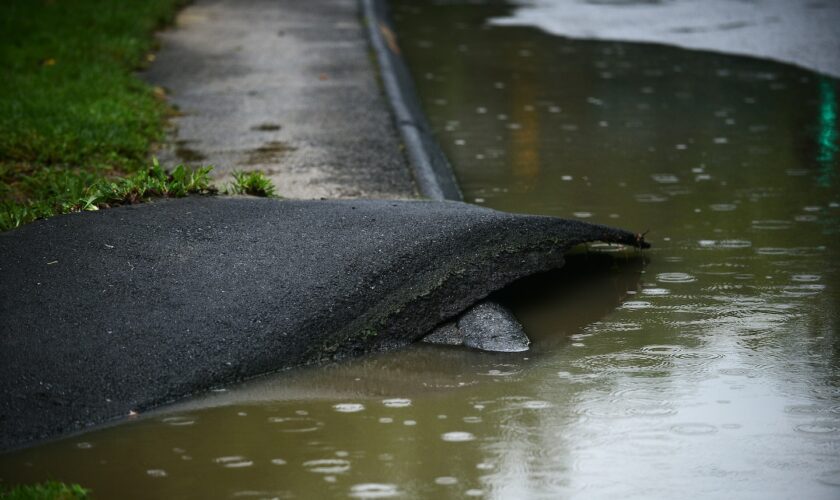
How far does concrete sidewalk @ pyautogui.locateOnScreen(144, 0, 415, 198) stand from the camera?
27.0ft

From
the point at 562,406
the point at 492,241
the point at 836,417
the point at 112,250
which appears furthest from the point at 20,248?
the point at 836,417

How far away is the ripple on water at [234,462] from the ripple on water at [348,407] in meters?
0.57

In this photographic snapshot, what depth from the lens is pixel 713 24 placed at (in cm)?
1692

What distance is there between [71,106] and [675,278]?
5323mm

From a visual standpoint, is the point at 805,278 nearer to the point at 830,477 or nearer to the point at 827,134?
the point at 830,477

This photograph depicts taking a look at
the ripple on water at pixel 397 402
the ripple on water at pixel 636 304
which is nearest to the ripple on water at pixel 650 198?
the ripple on water at pixel 636 304

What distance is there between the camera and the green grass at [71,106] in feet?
24.6

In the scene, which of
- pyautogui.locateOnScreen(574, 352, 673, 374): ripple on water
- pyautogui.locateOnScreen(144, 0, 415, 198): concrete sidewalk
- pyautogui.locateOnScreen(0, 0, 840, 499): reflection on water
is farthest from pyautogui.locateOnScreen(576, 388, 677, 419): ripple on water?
pyautogui.locateOnScreen(144, 0, 415, 198): concrete sidewalk

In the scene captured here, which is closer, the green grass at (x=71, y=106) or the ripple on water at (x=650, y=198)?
the green grass at (x=71, y=106)

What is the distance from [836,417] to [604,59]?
32.2 ft

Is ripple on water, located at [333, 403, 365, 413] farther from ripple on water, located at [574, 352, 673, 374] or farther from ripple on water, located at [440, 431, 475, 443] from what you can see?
ripple on water, located at [574, 352, 673, 374]

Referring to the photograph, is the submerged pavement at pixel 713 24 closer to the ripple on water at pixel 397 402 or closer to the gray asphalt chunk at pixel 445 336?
the gray asphalt chunk at pixel 445 336

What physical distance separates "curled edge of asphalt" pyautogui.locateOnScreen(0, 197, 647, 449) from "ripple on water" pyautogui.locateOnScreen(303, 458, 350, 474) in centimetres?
85

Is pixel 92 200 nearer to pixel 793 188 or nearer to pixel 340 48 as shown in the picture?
pixel 793 188
